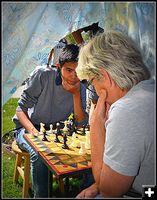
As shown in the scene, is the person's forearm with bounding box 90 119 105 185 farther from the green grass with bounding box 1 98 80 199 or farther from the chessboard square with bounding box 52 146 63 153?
the green grass with bounding box 1 98 80 199

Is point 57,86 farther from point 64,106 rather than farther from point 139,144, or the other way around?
point 139,144

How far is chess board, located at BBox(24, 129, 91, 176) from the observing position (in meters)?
2.01

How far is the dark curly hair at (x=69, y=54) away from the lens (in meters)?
2.99

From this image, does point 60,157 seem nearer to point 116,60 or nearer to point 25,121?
point 116,60

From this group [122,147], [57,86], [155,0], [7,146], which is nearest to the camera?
[122,147]

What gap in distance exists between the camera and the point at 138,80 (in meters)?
1.87

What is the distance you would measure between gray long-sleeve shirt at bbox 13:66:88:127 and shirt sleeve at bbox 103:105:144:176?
1776mm

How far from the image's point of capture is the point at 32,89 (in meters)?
3.41

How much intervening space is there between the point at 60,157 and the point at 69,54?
1.15m

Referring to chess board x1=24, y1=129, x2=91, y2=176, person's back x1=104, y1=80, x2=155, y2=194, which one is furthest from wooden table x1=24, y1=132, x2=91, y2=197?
person's back x1=104, y1=80, x2=155, y2=194

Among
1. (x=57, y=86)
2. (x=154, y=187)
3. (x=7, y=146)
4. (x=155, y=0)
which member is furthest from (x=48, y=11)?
(x=7, y=146)

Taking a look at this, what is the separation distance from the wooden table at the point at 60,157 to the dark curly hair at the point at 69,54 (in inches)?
30.1

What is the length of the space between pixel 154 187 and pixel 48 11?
123cm

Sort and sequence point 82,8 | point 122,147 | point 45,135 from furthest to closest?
1. point 45,135
2. point 82,8
3. point 122,147
